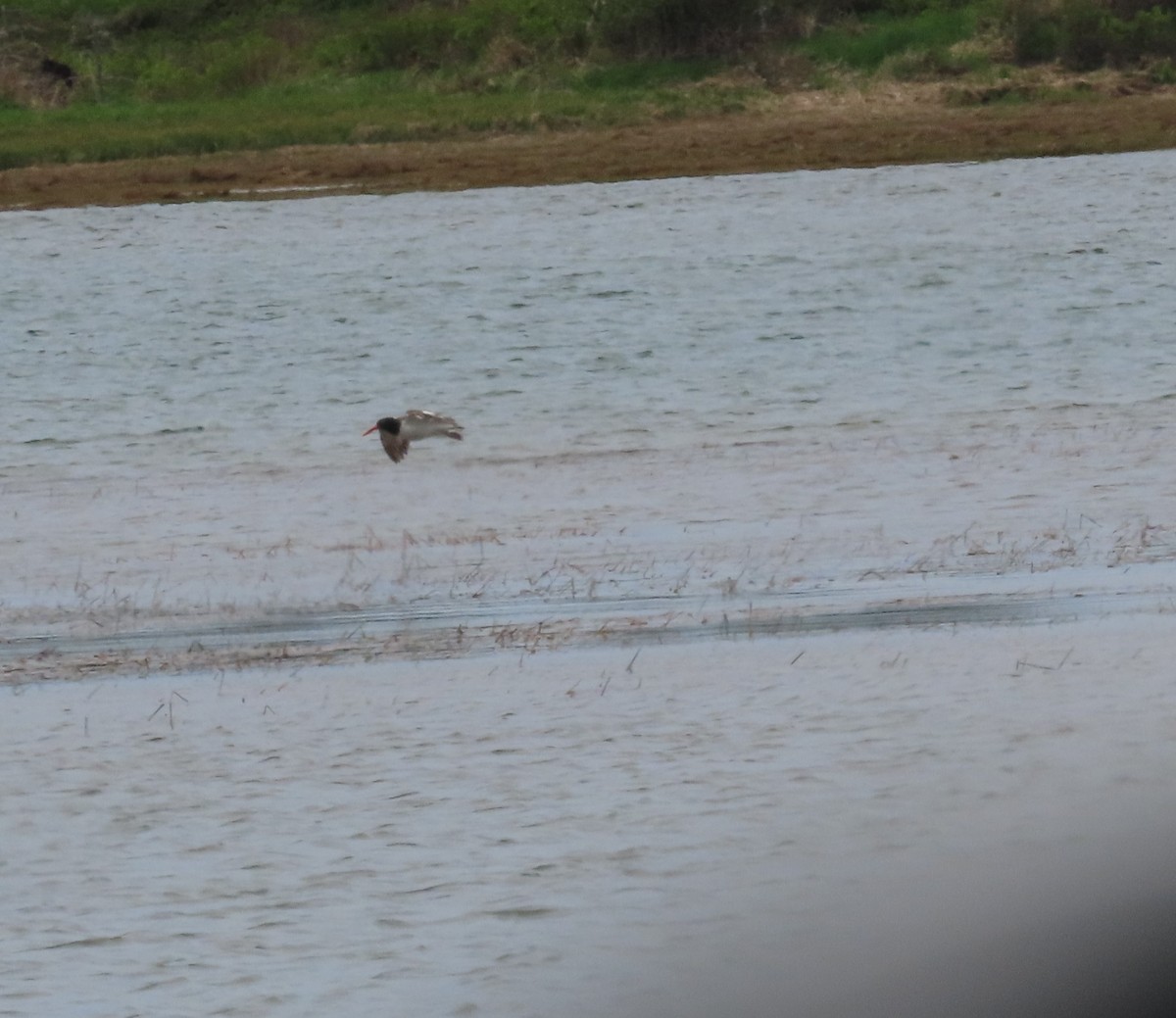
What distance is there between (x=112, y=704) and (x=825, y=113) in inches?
1102

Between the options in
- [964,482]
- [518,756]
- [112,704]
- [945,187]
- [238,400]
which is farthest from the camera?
[945,187]

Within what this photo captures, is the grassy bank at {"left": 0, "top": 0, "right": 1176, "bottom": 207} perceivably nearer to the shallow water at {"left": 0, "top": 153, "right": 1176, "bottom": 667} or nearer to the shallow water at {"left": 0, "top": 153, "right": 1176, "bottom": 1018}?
the shallow water at {"left": 0, "top": 153, "right": 1176, "bottom": 667}

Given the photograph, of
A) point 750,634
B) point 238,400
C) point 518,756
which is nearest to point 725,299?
point 238,400

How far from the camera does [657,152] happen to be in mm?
34625

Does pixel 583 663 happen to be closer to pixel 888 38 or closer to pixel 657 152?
pixel 657 152

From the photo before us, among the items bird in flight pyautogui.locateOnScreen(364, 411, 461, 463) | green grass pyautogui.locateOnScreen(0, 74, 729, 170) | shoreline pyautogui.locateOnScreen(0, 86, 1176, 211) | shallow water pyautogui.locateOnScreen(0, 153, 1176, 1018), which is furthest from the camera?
green grass pyautogui.locateOnScreen(0, 74, 729, 170)

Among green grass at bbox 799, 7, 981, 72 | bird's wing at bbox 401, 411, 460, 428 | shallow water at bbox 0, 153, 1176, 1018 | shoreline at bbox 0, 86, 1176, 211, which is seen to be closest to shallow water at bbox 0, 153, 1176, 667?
shallow water at bbox 0, 153, 1176, 1018

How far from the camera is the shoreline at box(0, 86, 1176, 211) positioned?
111 ft

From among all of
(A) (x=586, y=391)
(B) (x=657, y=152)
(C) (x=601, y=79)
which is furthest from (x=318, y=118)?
(A) (x=586, y=391)

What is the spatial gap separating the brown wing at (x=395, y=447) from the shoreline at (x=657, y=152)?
18845 mm

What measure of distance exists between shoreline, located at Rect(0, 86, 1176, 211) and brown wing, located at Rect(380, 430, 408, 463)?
18.8 meters

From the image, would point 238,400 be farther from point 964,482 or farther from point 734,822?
point 734,822

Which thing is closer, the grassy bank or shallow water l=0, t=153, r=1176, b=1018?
shallow water l=0, t=153, r=1176, b=1018

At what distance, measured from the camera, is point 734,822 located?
25.0 ft
